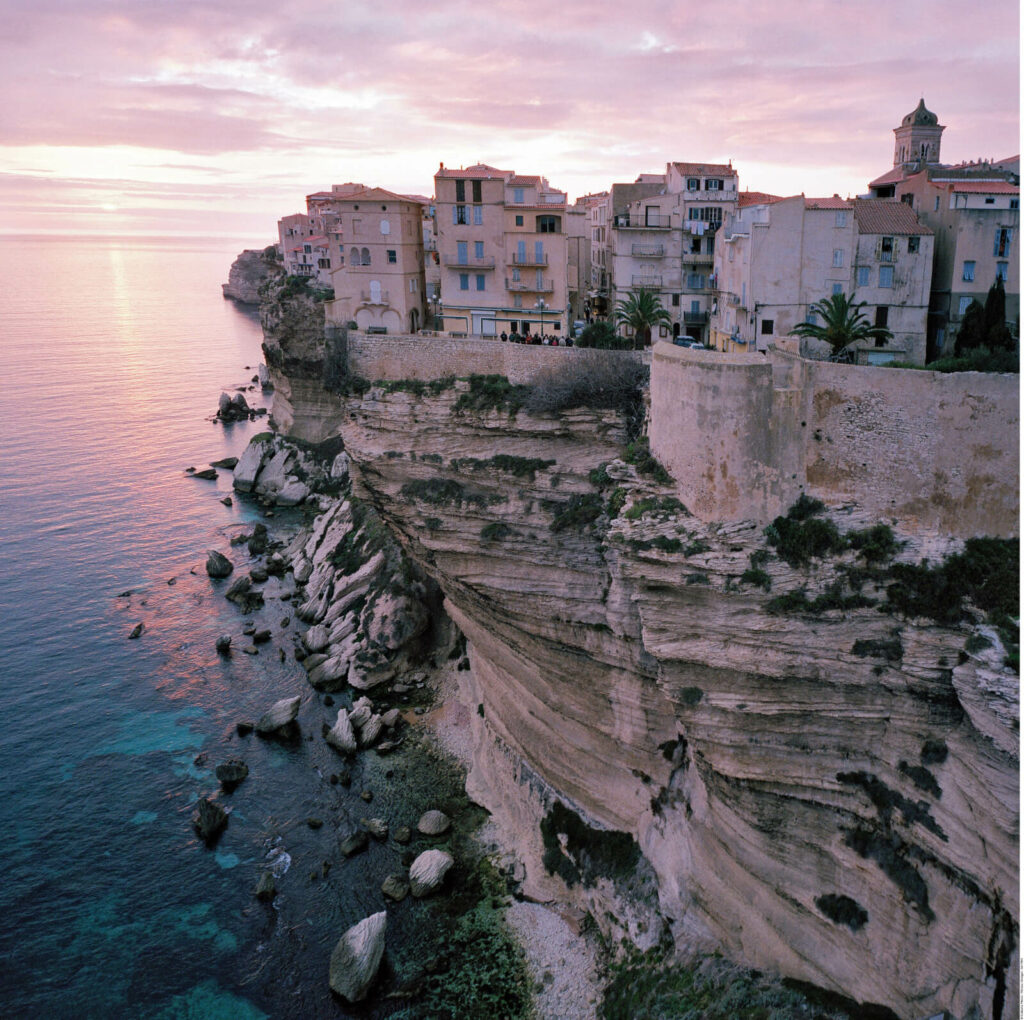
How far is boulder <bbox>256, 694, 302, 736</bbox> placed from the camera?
31.1 m

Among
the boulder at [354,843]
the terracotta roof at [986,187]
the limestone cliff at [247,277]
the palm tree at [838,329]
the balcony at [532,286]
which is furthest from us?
the limestone cliff at [247,277]

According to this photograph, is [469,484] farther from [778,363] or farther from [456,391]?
[778,363]

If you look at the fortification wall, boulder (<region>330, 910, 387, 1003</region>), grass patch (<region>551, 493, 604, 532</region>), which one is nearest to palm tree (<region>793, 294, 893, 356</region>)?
the fortification wall

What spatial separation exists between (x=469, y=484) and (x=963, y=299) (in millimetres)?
16779

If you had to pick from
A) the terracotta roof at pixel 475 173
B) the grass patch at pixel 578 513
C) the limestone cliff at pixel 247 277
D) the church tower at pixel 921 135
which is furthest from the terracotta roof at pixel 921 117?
the limestone cliff at pixel 247 277

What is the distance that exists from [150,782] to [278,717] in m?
4.71

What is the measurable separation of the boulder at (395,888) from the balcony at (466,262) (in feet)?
77.6

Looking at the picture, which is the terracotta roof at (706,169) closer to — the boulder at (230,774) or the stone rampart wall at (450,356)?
the stone rampart wall at (450,356)

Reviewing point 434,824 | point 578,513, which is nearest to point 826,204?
point 578,513

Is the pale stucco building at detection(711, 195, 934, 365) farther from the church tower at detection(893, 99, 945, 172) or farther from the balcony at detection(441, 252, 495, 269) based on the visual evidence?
the church tower at detection(893, 99, 945, 172)

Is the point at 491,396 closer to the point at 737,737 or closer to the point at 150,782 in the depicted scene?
the point at 737,737

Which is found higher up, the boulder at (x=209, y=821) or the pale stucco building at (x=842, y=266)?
the pale stucco building at (x=842, y=266)

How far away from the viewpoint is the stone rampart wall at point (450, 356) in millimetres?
28312

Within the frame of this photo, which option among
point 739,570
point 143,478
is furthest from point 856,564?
point 143,478
